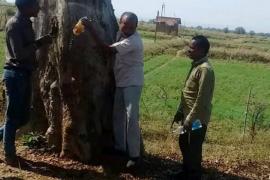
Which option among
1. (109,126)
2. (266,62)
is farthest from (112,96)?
(266,62)

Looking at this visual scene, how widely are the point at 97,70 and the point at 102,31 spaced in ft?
1.67

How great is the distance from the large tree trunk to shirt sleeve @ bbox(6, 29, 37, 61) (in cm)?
53

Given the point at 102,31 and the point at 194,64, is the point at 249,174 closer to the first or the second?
the point at 194,64

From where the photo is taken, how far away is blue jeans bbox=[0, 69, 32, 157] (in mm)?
5688

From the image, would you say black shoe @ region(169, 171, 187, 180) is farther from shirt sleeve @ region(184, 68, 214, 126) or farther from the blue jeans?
the blue jeans

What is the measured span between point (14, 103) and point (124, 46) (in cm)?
146

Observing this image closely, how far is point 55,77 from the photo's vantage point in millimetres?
6309

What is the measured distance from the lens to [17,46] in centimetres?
551

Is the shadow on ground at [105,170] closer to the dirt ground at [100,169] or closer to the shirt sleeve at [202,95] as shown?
the dirt ground at [100,169]

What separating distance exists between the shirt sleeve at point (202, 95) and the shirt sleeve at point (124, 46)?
0.87 meters

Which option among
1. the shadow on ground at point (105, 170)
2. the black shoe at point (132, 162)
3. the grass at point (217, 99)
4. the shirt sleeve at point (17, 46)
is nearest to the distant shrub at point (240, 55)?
the grass at point (217, 99)

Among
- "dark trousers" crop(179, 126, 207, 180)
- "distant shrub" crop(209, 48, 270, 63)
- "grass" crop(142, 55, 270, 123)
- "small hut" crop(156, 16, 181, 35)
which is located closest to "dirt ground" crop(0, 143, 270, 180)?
"dark trousers" crop(179, 126, 207, 180)

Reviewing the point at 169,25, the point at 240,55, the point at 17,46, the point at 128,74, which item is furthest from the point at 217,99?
the point at 169,25

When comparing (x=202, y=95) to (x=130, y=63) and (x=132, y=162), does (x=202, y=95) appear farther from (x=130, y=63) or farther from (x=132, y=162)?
(x=132, y=162)
